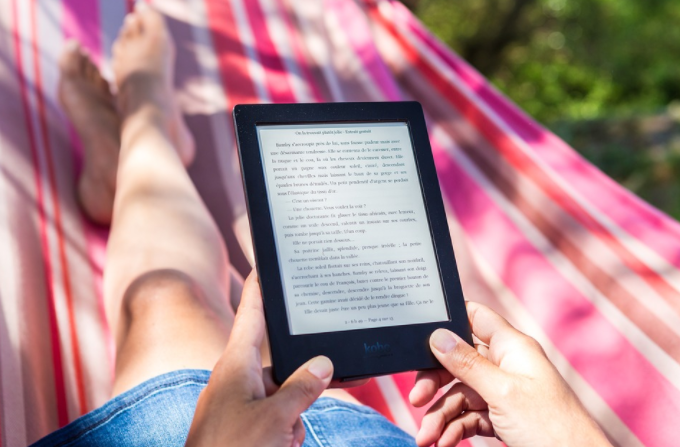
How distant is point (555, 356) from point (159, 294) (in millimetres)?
653

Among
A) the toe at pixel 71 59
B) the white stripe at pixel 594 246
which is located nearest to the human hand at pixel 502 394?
the white stripe at pixel 594 246

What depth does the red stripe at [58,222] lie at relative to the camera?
113 centimetres

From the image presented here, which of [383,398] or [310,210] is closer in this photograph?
[310,210]

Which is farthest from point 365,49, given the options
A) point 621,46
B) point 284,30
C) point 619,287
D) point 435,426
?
point 621,46

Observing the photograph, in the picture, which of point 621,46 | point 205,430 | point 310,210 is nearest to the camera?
point 205,430

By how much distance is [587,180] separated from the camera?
1.44 metres

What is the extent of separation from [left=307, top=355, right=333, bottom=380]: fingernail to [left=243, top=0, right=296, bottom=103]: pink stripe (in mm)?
1085

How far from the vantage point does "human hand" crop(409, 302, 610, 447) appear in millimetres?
694

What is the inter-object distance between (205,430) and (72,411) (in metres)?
0.54

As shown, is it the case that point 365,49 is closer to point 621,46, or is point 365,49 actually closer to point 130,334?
point 130,334

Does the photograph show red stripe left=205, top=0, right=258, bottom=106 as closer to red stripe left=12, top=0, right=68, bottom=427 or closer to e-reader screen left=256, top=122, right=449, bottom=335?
red stripe left=12, top=0, right=68, bottom=427

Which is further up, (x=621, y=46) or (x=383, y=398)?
(x=621, y=46)

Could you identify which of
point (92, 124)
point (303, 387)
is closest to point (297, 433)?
point (303, 387)

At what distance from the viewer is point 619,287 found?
4.03ft
